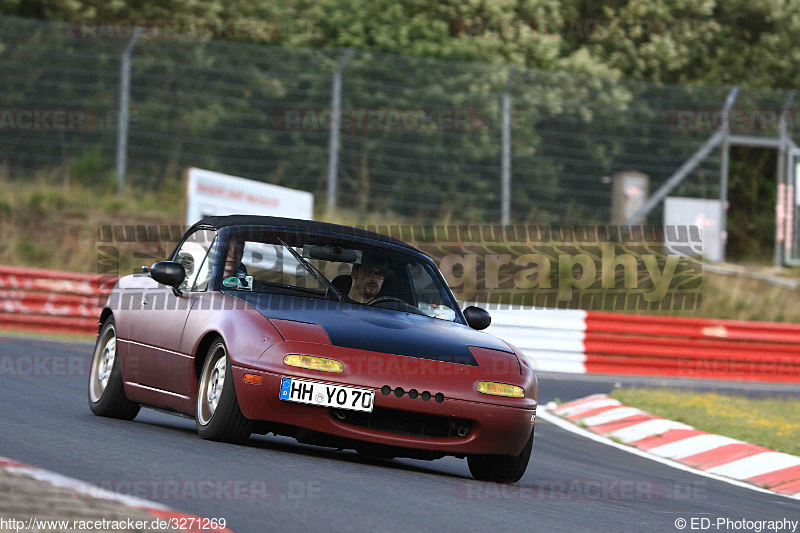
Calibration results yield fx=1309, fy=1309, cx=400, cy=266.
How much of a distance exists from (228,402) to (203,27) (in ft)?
70.9

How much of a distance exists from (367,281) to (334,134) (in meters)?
14.3

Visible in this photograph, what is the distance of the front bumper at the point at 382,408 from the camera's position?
670 centimetres

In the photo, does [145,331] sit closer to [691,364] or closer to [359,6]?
[691,364]

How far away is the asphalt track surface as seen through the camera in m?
5.35

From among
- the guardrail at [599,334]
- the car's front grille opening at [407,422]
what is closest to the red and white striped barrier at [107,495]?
the car's front grille opening at [407,422]

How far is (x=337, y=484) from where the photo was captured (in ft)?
19.9

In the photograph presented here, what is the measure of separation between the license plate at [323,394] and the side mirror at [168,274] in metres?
1.58

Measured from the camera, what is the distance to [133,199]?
902 inches

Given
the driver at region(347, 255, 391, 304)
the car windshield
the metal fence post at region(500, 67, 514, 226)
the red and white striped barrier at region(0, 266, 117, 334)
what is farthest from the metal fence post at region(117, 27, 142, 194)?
the driver at region(347, 255, 391, 304)

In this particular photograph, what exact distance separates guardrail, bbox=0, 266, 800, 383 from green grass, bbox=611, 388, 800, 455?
387 centimetres

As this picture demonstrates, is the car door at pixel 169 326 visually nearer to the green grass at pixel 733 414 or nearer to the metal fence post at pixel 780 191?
the green grass at pixel 733 414

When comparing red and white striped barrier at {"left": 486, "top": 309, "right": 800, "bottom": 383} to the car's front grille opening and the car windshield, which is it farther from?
the car's front grille opening

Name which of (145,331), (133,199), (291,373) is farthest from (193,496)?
(133,199)

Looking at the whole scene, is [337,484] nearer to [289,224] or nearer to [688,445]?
[289,224]
